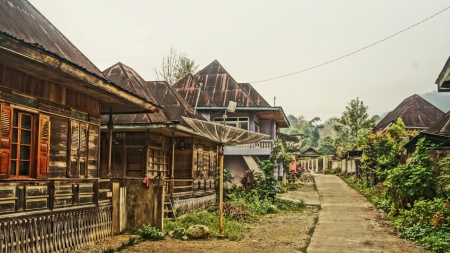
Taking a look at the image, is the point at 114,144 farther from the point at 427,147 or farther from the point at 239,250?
the point at 427,147

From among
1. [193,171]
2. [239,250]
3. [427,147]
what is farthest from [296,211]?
[239,250]

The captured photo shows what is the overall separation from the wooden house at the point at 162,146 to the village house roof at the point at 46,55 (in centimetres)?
378

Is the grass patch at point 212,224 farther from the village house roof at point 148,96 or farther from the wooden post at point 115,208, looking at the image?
the village house roof at point 148,96

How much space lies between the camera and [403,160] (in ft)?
64.2

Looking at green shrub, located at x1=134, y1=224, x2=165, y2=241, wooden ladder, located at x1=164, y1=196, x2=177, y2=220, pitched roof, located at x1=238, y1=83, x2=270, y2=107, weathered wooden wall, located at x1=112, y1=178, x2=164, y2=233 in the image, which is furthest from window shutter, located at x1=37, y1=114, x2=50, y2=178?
pitched roof, located at x1=238, y1=83, x2=270, y2=107

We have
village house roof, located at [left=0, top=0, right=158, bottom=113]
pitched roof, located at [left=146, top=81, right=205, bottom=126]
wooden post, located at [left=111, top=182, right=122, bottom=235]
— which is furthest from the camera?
pitched roof, located at [left=146, top=81, right=205, bottom=126]

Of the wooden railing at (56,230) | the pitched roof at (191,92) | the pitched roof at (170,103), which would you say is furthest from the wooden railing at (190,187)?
the pitched roof at (191,92)

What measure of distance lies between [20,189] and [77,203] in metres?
1.99

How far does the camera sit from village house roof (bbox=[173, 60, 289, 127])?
85.8ft

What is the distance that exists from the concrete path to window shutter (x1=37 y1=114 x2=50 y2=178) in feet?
19.5

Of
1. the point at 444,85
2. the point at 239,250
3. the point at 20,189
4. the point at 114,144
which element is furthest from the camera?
the point at 114,144

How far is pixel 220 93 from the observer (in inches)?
1084

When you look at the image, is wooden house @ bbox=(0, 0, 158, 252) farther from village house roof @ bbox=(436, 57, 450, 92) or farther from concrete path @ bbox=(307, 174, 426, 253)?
village house roof @ bbox=(436, 57, 450, 92)

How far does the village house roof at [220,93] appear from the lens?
26141mm
